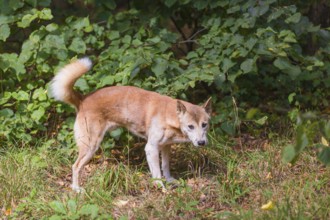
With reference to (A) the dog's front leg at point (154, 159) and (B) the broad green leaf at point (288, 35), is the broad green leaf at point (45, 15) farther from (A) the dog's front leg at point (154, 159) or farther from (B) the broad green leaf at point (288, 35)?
(B) the broad green leaf at point (288, 35)

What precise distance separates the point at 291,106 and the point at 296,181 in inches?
102

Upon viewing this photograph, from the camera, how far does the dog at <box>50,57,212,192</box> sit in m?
6.29

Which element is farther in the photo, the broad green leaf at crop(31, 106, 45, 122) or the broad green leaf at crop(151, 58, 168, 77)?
the broad green leaf at crop(31, 106, 45, 122)

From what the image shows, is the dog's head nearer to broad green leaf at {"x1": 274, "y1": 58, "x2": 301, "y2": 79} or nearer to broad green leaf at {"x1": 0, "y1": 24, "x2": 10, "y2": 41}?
broad green leaf at {"x1": 274, "y1": 58, "x2": 301, "y2": 79}

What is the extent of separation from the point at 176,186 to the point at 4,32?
2.66m

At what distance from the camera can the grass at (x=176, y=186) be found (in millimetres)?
5449

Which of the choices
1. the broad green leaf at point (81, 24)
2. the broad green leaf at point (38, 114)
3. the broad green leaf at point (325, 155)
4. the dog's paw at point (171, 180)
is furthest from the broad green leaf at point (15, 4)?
the broad green leaf at point (325, 155)

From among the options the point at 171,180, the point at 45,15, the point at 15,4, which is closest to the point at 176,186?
the point at 171,180

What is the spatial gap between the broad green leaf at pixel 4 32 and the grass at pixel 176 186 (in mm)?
1282

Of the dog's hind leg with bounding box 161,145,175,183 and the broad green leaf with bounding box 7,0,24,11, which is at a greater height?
the broad green leaf with bounding box 7,0,24,11

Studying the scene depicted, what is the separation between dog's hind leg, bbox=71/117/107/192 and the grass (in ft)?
0.50

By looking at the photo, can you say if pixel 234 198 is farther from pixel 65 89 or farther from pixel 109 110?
pixel 65 89

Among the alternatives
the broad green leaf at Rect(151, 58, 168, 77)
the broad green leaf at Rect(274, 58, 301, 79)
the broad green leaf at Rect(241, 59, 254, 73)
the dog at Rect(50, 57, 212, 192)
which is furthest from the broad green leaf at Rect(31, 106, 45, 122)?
the broad green leaf at Rect(274, 58, 301, 79)

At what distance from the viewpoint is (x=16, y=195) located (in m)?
5.90
